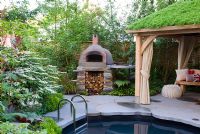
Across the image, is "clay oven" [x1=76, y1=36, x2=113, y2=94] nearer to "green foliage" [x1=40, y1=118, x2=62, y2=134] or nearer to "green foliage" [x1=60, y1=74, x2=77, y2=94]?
"green foliage" [x1=60, y1=74, x2=77, y2=94]

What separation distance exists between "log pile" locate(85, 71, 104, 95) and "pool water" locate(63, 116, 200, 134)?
117 inches

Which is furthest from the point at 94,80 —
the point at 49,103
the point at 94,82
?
the point at 49,103

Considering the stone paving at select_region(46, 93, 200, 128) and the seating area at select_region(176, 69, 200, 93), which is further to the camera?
the seating area at select_region(176, 69, 200, 93)

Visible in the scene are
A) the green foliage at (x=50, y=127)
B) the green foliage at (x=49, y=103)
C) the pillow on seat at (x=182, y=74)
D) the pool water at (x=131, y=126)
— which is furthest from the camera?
the pillow on seat at (x=182, y=74)

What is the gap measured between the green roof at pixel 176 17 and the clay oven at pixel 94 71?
2.09m

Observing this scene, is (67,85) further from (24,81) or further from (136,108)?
(24,81)

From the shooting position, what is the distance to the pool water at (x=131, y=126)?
671cm

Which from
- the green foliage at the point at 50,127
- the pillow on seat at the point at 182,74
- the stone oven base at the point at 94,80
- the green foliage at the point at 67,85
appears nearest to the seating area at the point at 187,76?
the pillow on seat at the point at 182,74

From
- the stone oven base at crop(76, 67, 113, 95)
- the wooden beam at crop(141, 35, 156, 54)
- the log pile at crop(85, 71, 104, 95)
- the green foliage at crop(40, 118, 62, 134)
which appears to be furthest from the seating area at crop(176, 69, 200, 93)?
the green foliage at crop(40, 118, 62, 134)

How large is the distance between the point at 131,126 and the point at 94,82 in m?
3.51

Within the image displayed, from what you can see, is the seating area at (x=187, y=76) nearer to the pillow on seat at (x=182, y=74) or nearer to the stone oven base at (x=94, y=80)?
the pillow on seat at (x=182, y=74)

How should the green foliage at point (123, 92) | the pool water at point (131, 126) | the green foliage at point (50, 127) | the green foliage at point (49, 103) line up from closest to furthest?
the green foliage at point (50, 127) < the pool water at point (131, 126) < the green foliage at point (49, 103) < the green foliage at point (123, 92)

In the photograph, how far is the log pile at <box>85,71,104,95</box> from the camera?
33.8ft

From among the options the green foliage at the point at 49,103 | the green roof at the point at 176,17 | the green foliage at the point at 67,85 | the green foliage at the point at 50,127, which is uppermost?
the green roof at the point at 176,17
